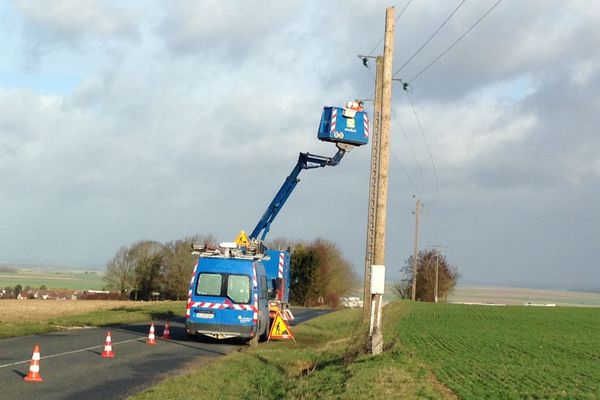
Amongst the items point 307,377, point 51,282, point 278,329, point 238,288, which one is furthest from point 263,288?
point 51,282

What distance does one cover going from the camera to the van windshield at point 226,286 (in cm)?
2355

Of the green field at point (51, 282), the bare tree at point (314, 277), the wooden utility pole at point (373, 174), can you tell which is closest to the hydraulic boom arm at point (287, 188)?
the wooden utility pole at point (373, 174)

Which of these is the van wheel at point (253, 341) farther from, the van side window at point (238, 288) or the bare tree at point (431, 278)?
the bare tree at point (431, 278)

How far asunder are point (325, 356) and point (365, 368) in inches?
187

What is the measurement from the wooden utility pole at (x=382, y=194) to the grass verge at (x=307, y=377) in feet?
1.80

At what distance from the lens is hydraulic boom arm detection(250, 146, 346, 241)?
31.1 metres

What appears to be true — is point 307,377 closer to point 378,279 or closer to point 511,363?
point 378,279

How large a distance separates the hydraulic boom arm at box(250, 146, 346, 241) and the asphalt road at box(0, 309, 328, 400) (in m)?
8.00

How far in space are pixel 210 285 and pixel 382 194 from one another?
21.9 ft

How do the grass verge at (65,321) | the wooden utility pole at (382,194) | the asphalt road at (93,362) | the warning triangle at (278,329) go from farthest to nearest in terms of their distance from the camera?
the warning triangle at (278,329), the grass verge at (65,321), the wooden utility pole at (382,194), the asphalt road at (93,362)

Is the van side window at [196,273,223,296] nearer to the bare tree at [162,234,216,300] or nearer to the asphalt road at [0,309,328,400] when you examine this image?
the asphalt road at [0,309,328,400]

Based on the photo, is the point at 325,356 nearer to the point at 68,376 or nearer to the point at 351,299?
the point at 68,376

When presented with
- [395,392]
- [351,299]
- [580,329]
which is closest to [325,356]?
[395,392]

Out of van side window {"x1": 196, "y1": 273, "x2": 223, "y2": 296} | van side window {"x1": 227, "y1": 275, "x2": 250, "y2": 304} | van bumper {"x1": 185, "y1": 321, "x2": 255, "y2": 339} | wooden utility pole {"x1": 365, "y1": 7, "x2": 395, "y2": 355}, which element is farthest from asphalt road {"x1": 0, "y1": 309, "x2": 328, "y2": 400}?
wooden utility pole {"x1": 365, "y1": 7, "x2": 395, "y2": 355}
